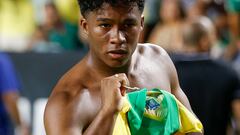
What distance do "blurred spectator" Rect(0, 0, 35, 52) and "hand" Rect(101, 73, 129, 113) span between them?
662 centimetres

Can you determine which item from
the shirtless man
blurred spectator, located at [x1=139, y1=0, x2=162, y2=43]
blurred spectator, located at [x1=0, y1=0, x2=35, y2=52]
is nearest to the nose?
the shirtless man

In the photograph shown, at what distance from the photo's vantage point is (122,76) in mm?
3980

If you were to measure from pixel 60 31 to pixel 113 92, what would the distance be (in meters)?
6.54

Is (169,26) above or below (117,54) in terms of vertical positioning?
below

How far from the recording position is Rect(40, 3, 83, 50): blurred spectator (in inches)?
404

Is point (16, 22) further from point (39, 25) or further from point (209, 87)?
point (209, 87)

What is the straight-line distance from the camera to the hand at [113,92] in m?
3.92

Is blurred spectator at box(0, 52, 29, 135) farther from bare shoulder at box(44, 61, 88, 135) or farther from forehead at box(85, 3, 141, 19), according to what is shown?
forehead at box(85, 3, 141, 19)

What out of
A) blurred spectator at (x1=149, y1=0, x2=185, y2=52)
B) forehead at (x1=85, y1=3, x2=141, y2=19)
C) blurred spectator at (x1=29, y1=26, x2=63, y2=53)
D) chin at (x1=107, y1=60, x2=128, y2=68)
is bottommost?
blurred spectator at (x1=29, y1=26, x2=63, y2=53)

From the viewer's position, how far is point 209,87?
7090mm

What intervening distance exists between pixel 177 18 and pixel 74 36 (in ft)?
4.39

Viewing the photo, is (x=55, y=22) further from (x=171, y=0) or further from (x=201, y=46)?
(x=201, y=46)

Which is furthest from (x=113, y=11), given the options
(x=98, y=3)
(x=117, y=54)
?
(x=117, y=54)

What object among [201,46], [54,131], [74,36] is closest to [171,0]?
[74,36]
